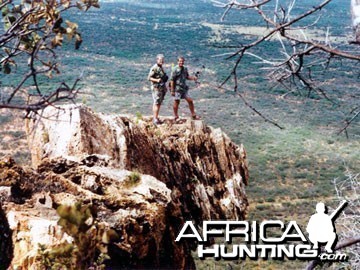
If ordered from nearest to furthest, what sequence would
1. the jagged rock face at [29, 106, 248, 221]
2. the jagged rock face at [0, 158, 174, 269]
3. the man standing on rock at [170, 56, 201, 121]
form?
the jagged rock face at [0, 158, 174, 269] < the jagged rock face at [29, 106, 248, 221] < the man standing on rock at [170, 56, 201, 121]

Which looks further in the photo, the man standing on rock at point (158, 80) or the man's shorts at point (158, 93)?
the man's shorts at point (158, 93)

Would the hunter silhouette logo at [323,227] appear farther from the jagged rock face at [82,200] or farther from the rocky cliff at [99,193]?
the jagged rock face at [82,200]

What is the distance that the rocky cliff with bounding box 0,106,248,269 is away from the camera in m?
3.93

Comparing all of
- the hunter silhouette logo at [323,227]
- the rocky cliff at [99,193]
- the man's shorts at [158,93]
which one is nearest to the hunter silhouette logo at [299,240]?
the hunter silhouette logo at [323,227]

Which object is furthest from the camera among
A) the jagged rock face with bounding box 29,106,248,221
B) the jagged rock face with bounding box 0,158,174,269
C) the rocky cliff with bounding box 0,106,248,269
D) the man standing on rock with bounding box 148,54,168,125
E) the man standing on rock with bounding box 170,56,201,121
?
the man standing on rock with bounding box 170,56,201,121

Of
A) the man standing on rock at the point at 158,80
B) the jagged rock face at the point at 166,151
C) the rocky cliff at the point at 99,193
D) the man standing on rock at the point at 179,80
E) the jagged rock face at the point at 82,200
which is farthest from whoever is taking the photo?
the man standing on rock at the point at 179,80

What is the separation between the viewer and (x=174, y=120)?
Result: 11.8m

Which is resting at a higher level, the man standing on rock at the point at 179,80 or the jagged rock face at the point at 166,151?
the man standing on rock at the point at 179,80

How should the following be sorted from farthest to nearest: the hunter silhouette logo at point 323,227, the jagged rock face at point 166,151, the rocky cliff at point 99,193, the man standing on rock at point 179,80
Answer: the man standing on rock at point 179,80, the jagged rock face at point 166,151, the rocky cliff at point 99,193, the hunter silhouette logo at point 323,227

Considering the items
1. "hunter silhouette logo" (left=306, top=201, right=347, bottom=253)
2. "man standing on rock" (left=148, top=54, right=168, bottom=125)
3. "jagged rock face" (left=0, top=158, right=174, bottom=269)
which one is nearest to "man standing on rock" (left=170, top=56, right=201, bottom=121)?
"man standing on rock" (left=148, top=54, right=168, bottom=125)

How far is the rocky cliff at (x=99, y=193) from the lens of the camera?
3.93m

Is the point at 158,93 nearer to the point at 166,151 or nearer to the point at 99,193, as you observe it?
the point at 166,151

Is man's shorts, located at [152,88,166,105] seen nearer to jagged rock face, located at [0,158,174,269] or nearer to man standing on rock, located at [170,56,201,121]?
man standing on rock, located at [170,56,201,121]

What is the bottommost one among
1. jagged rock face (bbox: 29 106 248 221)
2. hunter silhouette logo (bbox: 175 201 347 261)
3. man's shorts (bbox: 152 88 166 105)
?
jagged rock face (bbox: 29 106 248 221)
